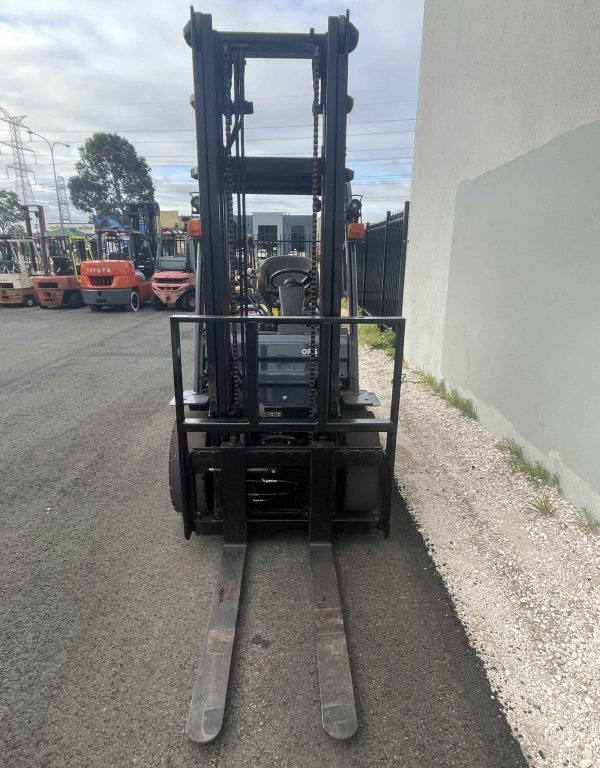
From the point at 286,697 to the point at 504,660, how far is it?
1.16 meters

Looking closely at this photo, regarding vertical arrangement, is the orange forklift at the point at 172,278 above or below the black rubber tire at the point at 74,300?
above

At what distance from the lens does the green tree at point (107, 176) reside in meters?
45.7

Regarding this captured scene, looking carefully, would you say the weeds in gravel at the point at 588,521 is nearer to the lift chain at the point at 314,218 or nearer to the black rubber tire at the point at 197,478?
the lift chain at the point at 314,218

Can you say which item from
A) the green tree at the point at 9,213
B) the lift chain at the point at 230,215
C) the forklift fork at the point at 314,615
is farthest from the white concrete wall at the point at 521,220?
the green tree at the point at 9,213

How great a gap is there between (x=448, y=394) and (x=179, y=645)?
497cm

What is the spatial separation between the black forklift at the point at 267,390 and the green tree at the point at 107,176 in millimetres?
48019

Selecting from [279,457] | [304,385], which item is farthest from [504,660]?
[304,385]

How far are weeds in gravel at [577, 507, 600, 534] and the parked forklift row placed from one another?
16.0 m

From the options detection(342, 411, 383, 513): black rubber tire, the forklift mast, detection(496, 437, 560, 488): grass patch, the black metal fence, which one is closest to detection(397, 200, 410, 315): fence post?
the black metal fence

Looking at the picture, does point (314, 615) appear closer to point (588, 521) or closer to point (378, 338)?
point (588, 521)

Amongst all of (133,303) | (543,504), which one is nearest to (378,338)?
(543,504)

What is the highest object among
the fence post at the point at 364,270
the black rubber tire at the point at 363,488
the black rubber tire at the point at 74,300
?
the fence post at the point at 364,270

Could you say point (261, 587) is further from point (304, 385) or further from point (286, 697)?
point (304, 385)

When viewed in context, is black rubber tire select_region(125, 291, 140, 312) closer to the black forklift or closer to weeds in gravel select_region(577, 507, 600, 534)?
the black forklift
